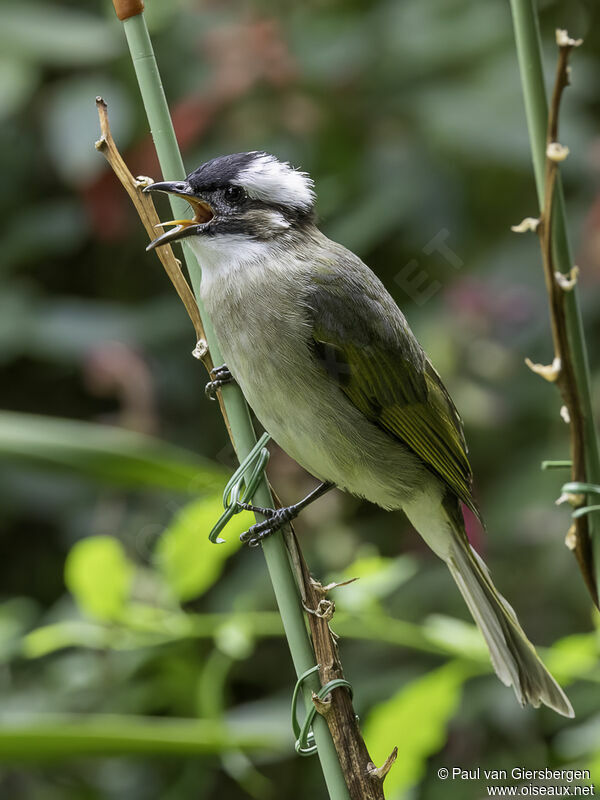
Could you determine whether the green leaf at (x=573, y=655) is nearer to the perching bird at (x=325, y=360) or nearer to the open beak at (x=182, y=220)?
the perching bird at (x=325, y=360)

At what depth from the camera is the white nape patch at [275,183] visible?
58.4 inches

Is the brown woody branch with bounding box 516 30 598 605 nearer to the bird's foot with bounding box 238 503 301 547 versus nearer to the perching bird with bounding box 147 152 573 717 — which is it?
the bird's foot with bounding box 238 503 301 547

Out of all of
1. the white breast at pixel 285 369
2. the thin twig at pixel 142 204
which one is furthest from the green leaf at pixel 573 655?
the thin twig at pixel 142 204

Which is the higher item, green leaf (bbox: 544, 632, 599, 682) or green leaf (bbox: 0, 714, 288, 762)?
green leaf (bbox: 544, 632, 599, 682)

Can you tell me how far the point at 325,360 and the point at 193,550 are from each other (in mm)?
342

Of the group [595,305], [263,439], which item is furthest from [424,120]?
[263,439]

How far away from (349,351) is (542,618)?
1165 millimetres

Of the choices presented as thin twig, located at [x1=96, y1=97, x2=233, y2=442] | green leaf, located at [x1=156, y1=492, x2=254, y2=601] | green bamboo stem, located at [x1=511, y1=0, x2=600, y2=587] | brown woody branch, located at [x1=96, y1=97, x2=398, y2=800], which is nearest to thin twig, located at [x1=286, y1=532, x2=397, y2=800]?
brown woody branch, located at [x1=96, y1=97, x2=398, y2=800]

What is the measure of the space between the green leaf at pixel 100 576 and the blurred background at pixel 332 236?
389 mm

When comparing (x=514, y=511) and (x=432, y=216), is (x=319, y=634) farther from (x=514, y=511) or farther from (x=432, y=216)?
(x=432, y=216)

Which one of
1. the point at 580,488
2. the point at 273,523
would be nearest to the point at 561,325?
the point at 580,488

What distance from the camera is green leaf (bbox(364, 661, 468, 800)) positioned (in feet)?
4.23

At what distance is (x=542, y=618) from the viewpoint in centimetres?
233

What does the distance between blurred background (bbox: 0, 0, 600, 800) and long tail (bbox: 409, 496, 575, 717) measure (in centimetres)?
44
